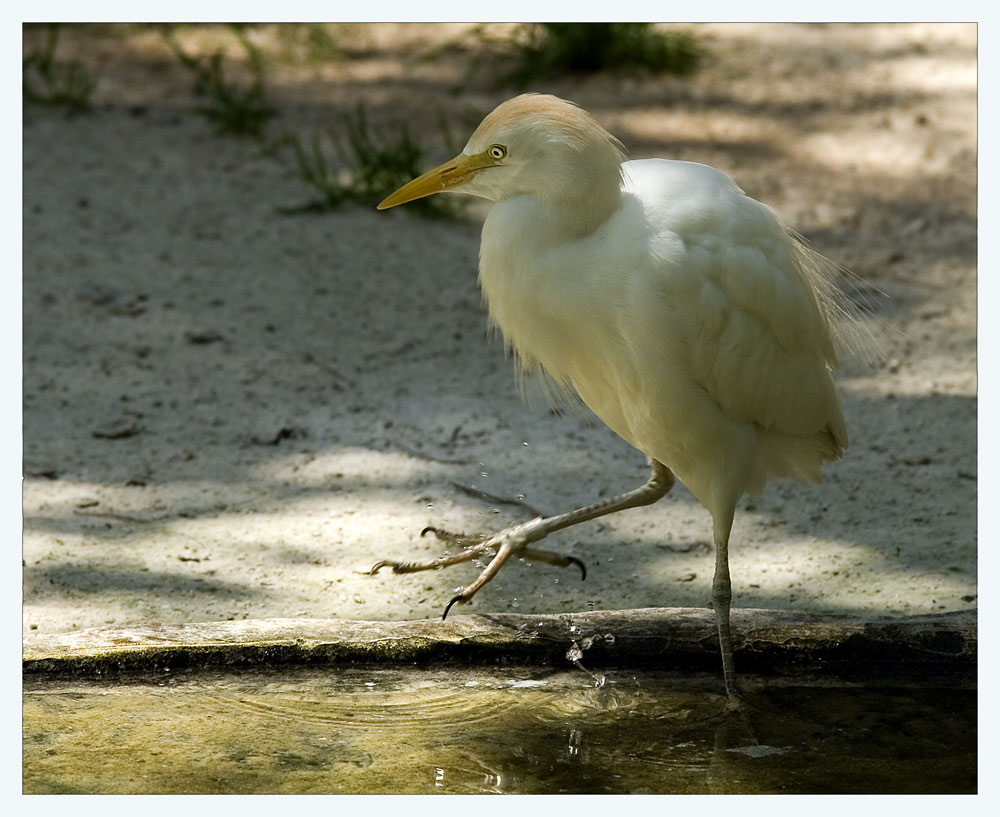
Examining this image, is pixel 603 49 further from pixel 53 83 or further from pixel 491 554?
pixel 491 554

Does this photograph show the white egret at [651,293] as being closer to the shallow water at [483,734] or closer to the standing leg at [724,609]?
the standing leg at [724,609]

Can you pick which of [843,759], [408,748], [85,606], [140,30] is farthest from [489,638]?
[140,30]

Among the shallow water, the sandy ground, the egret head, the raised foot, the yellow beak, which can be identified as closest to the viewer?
the shallow water

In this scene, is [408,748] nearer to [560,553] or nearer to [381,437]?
[560,553]

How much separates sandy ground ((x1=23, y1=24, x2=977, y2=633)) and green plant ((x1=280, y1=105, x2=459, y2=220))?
116 mm

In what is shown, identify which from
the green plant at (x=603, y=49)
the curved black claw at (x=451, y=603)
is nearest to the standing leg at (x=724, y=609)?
the curved black claw at (x=451, y=603)

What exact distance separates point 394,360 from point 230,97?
3184 millimetres

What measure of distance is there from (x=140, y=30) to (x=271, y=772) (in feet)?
24.9

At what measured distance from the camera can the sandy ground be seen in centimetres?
425

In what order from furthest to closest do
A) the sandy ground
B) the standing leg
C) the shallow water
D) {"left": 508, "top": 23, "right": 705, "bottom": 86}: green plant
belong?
1. {"left": 508, "top": 23, "right": 705, "bottom": 86}: green plant
2. the sandy ground
3. the standing leg
4. the shallow water

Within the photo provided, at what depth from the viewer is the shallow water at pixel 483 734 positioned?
309 cm

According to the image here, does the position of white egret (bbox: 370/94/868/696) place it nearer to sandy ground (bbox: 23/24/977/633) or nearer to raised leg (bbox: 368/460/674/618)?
raised leg (bbox: 368/460/674/618)

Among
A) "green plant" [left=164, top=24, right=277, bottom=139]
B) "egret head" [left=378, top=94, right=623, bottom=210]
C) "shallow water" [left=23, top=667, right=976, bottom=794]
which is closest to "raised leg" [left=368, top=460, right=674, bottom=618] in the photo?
"shallow water" [left=23, top=667, right=976, bottom=794]

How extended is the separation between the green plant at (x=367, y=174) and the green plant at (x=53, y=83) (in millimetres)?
1679
